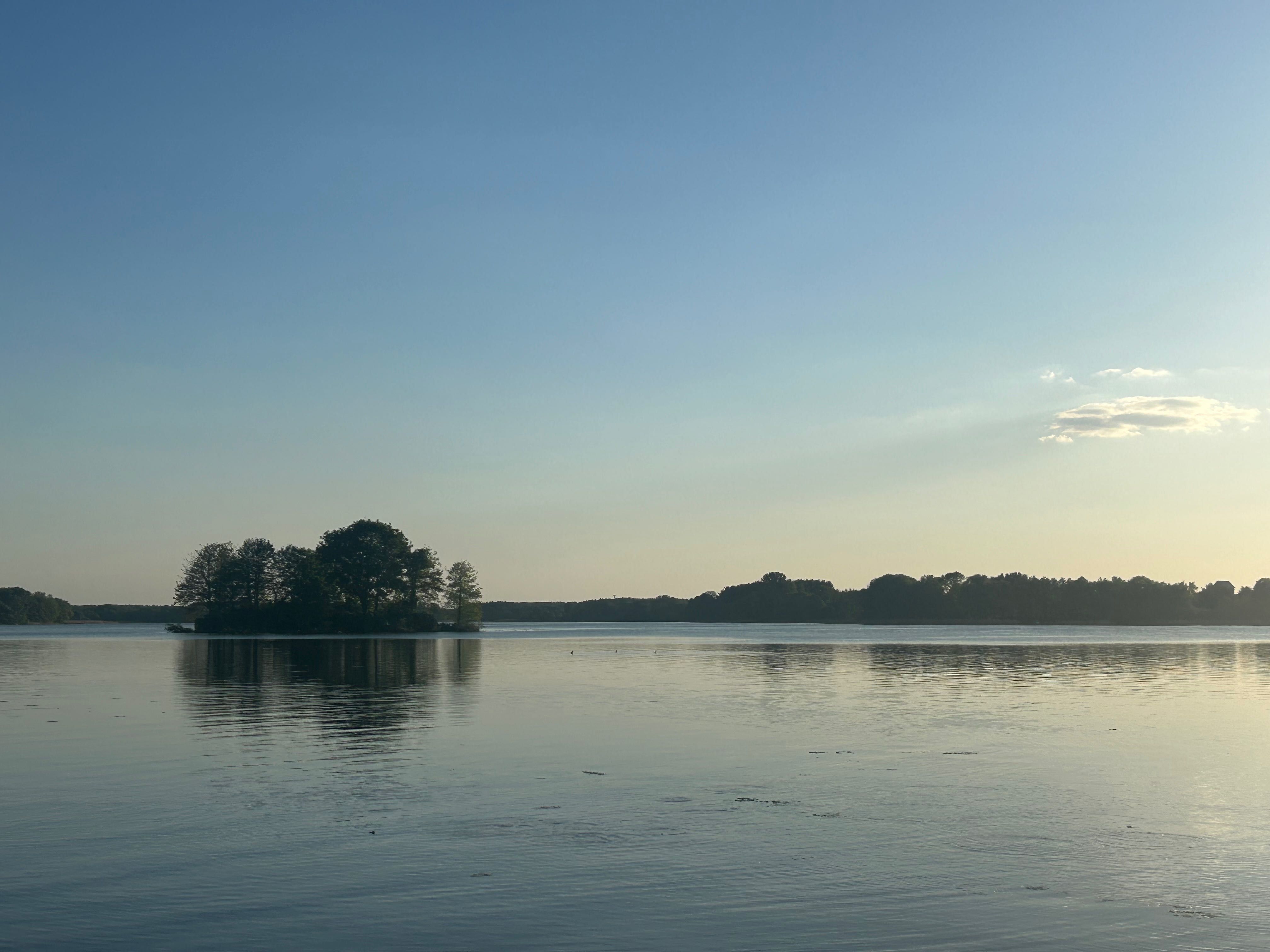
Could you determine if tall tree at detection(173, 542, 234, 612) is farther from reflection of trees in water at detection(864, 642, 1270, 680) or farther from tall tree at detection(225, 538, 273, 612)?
reflection of trees in water at detection(864, 642, 1270, 680)

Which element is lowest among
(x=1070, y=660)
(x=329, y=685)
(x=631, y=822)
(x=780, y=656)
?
(x=1070, y=660)

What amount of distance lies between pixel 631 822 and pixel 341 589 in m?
139

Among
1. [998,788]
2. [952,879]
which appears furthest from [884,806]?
[952,879]

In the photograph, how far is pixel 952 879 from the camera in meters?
14.0

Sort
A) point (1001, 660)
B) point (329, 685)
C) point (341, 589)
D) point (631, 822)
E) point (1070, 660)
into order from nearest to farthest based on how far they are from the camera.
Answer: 1. point (631, 822)
2. point (329, 685)
3. point (1070, 660)
4. point (1001, 660)
5. point (341, 589)

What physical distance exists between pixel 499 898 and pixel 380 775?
9.50 metres

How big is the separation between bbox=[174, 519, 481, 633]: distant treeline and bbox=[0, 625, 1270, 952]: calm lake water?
4110 inches

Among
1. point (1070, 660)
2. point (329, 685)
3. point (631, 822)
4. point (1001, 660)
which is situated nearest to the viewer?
point (631, 822)

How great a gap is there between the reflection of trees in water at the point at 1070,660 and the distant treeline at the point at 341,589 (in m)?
73.1

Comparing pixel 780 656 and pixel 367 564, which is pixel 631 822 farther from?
pixel 367 564

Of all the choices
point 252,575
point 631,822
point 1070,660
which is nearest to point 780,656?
point 1070,660

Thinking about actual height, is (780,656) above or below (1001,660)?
above

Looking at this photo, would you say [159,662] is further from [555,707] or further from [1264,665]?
[1264,665]

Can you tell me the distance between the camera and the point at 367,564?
493 ft
